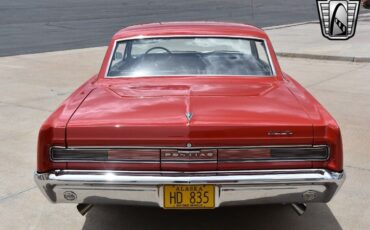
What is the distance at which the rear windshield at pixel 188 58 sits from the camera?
4.20 metres

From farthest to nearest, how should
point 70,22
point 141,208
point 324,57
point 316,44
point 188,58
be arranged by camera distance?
point 70,22
point 316,44
point 324,57
point 188,58
point 141,208

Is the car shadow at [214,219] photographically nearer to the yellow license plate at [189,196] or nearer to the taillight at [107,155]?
the yellow license plate at [189,196]

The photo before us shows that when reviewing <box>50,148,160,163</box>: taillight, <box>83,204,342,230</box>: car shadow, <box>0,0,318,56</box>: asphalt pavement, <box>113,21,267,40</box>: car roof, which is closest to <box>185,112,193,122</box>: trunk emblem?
<box>50,148,160,163</box>: taillight

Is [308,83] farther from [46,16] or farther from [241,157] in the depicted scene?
[46,16]

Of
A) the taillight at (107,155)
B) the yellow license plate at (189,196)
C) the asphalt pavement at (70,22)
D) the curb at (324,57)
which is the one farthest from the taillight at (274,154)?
the asphalt pavement at (70,22)

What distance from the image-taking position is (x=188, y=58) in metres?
4.32

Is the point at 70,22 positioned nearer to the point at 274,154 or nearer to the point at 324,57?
the point at 324,57

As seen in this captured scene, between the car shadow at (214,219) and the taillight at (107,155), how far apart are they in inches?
35.4

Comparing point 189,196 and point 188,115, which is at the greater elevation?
point 188,115

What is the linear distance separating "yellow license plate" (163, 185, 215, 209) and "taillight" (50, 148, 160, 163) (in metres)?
0.22

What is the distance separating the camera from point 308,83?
952 cm

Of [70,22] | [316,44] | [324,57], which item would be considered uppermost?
[324,57]

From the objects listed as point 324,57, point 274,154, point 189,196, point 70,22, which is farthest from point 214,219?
point 70,22

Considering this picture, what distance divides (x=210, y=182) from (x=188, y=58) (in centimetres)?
165
